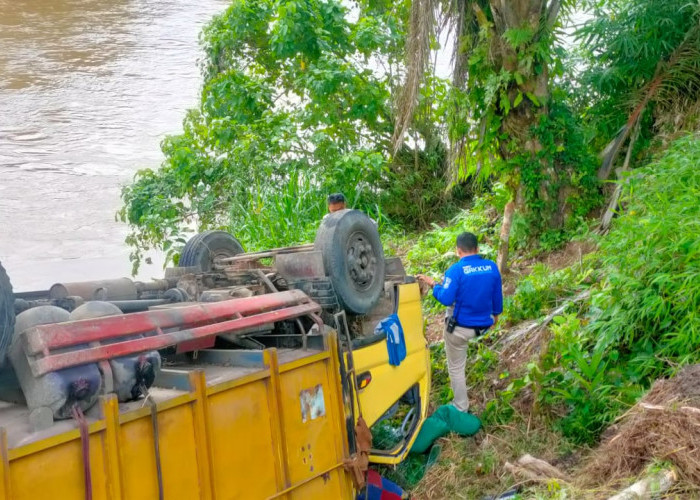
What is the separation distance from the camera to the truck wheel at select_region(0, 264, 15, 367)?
9.99 ft

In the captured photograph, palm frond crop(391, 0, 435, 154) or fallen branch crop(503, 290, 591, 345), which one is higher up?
palm frond crop(391, 0, 435, 154)

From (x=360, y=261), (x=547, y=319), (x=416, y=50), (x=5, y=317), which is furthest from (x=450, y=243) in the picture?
(x=5, y=317)

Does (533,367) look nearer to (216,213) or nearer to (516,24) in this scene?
(516,24)

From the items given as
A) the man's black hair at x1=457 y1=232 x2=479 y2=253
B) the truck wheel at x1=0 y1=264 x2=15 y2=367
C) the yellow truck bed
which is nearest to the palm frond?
the man's black hair at x1=457 y1=232 x2=479 y2=253

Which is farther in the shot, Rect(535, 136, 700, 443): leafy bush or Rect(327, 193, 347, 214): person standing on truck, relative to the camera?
Rect(327, 193, 347, 214): person standing on truck

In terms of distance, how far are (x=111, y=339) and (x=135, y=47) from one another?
1486cm

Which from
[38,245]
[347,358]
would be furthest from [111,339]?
[38,245]

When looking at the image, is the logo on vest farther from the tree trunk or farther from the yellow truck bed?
the tree trunk

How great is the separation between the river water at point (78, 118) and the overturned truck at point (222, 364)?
1009 centimetres

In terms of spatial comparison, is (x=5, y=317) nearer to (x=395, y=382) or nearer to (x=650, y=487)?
(x=395, y=382)

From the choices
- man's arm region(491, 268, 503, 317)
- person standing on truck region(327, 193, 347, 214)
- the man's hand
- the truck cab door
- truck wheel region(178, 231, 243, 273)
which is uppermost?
person standing on truck region(327, 193, 347, 214)

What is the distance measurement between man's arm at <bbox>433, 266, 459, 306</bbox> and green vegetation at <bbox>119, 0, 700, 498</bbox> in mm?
888

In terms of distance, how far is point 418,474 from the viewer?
5.39 m

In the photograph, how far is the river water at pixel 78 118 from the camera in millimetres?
14586
